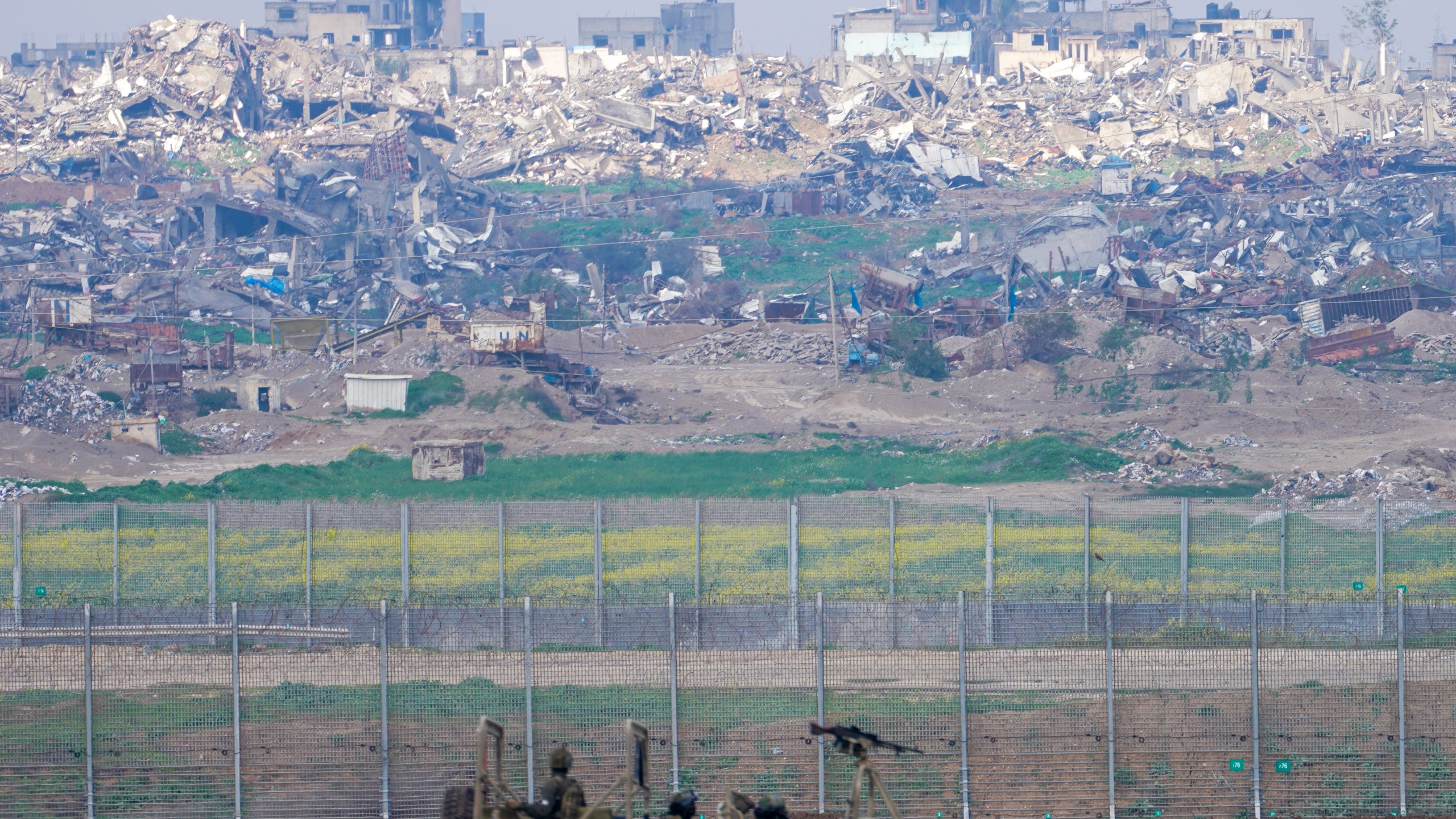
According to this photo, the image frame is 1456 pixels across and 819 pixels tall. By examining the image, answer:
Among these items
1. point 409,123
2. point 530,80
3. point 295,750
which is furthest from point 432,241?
point 295,750

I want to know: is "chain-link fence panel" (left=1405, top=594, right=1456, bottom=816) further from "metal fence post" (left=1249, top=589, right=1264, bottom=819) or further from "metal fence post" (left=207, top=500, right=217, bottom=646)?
"metal fence post" (left=207, top=500, right=217, bottom=646)

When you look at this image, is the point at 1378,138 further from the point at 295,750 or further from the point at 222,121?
the point at 295,750

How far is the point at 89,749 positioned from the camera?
11.4 metres

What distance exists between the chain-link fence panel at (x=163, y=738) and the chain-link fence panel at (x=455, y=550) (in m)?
3.44

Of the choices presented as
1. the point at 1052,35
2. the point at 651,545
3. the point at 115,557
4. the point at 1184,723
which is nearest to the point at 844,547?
the point at 651,545

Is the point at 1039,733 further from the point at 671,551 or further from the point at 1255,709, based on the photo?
the point at 671,551

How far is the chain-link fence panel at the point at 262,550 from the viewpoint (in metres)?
16.7

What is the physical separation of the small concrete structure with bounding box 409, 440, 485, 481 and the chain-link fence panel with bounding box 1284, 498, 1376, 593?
18000 millimetres

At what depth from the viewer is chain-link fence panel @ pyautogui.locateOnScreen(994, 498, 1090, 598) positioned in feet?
55.2

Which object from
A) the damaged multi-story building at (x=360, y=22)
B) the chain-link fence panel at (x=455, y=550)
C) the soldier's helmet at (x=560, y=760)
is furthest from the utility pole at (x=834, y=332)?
the damaged multi-story building at (x=360, y=22)

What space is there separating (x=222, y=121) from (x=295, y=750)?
3065 inches

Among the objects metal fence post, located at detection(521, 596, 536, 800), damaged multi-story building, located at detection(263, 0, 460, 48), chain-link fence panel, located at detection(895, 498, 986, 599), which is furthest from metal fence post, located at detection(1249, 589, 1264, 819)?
damaged multi-story building, located at detection(263, 0, 460, 48)

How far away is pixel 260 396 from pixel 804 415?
1472cm

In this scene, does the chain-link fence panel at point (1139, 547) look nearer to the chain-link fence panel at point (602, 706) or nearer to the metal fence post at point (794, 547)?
the metal fence post at point (794, 547)
